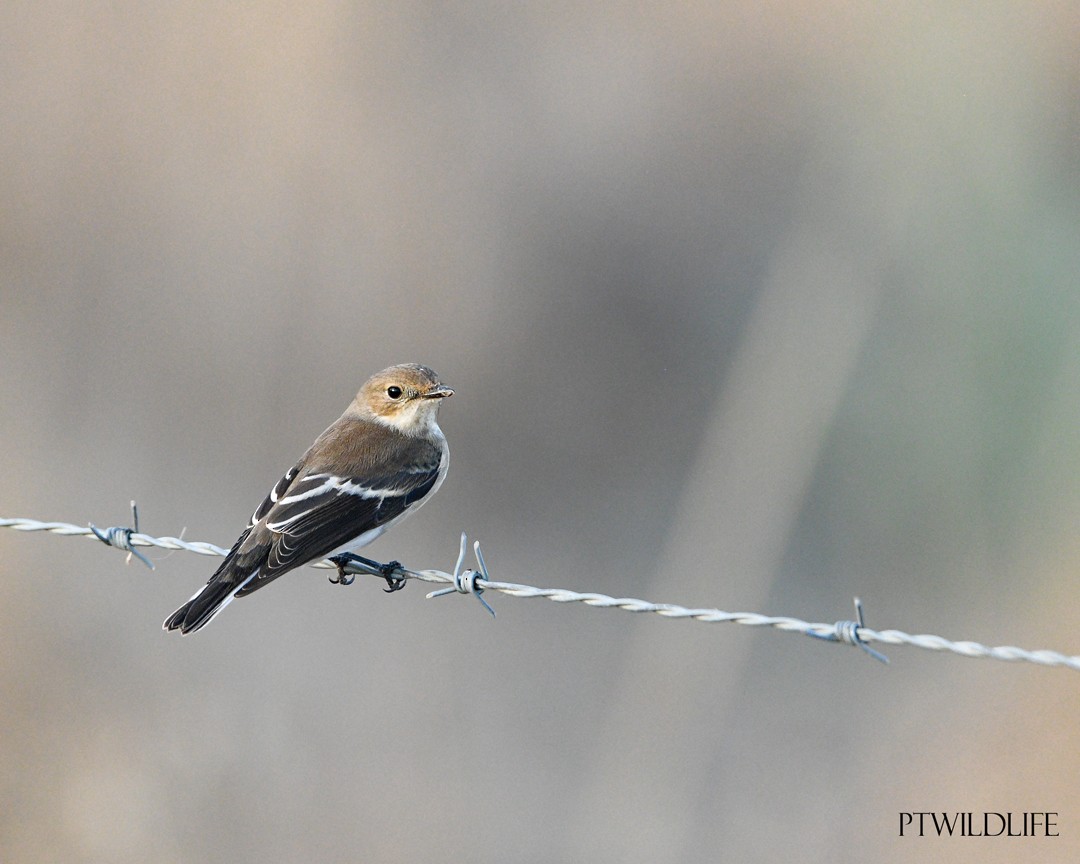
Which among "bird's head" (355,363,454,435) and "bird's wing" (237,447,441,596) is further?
"bird's head" (355,363,454,435)

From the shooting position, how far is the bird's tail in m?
4.84

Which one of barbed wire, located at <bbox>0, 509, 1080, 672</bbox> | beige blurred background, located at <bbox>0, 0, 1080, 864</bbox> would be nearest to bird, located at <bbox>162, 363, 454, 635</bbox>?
barbed wire, located at <bbox>0, 509, 1080, 672</bbox>

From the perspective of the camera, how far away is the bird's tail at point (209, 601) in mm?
4840

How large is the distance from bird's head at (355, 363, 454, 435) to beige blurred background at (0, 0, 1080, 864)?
9.83 feet

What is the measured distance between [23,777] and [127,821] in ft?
2.19

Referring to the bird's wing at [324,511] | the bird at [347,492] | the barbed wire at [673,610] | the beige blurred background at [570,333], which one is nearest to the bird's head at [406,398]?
the bird at [347,492]

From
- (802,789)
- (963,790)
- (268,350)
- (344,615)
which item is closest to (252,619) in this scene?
(344,615)

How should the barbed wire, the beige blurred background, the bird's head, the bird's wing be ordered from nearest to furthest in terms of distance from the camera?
the barbed wire → the bird's wing → the bird's head → the beige blurred background

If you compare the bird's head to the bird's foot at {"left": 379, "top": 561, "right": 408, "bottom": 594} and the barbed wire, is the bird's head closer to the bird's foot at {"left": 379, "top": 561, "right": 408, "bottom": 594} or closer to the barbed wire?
the barbed wire

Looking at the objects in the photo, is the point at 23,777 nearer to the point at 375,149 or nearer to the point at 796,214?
the point at 375,149

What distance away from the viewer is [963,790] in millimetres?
7137

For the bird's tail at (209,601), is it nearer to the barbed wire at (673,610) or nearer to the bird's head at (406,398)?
the barbed wire at (673,610)

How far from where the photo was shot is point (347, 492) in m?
5.51

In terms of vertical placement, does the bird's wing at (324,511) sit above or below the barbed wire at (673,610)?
above
